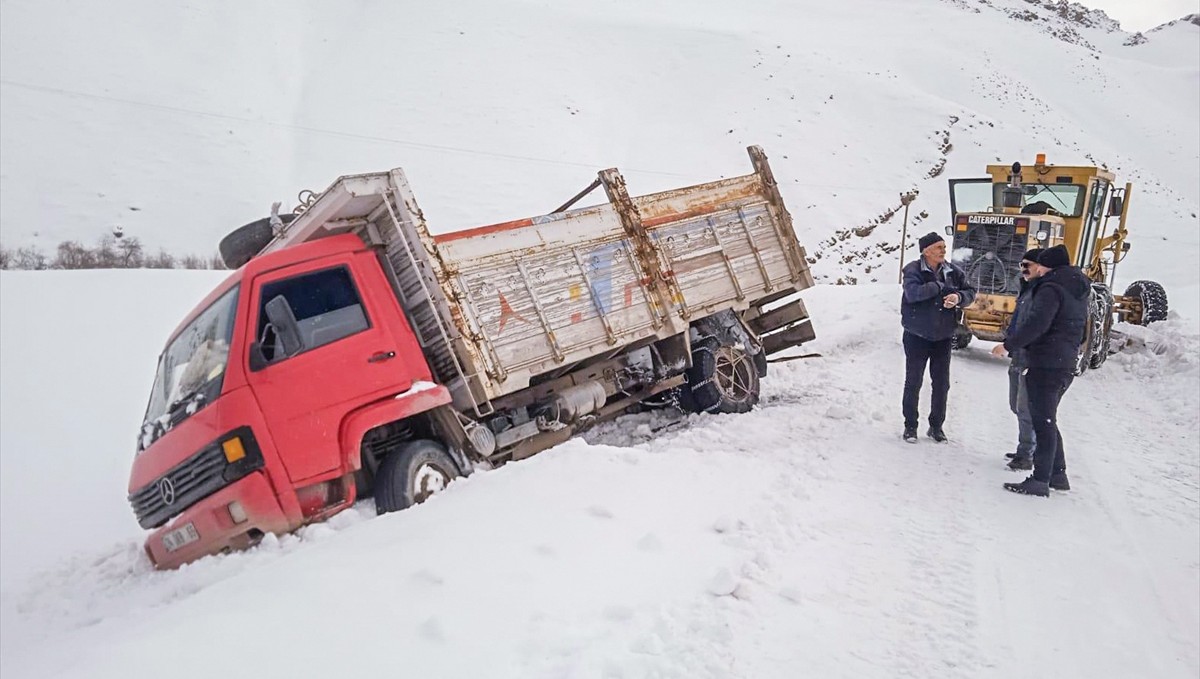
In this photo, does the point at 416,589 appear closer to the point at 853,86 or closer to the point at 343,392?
the point at 343,392

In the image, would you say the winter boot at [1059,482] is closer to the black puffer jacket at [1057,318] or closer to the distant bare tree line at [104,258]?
the black puffer jacket at [1057,318]

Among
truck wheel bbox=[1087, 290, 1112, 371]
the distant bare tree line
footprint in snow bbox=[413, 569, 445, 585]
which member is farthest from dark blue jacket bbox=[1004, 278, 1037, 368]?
the distant bare tree line

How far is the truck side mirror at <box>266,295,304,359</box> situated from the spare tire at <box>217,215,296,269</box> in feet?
6.52

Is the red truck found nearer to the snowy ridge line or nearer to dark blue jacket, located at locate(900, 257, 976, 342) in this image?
dark blue jacket, located at locate(900, 257, 976, 342)

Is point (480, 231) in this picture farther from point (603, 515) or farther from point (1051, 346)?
point (1051, 346)

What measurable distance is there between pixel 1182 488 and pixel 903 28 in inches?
2052

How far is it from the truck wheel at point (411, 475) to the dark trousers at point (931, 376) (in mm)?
3868

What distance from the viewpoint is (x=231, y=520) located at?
4.48m

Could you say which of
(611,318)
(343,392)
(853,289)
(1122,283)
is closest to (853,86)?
(1122,283)

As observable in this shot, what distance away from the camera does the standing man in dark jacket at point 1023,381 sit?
5234 millimetres

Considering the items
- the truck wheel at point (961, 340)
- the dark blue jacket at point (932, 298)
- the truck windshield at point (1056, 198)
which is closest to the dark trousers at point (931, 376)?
the dark blue jacket at point (932, 298)

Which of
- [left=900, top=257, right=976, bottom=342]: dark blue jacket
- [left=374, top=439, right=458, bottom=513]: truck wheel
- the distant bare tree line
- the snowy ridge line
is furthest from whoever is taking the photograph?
the snowy ridge line

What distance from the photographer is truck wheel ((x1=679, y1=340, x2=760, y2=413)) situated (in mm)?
7379

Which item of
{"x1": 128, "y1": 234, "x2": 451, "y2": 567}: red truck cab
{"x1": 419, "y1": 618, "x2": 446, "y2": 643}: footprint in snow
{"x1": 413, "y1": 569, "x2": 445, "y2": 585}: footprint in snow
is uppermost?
{"x1": 128, "y1": 234, "x2": 451, "y2": 567}: red truck cab
